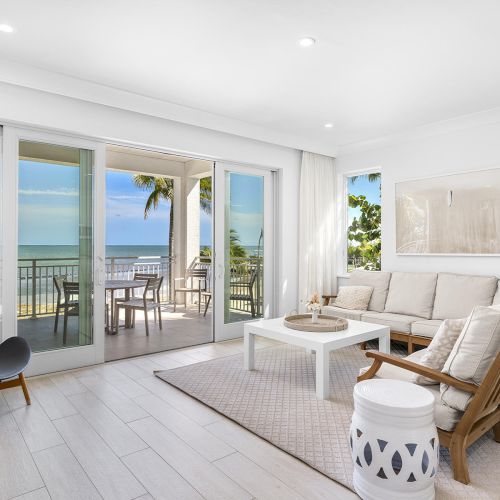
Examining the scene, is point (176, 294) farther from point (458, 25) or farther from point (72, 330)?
point (458, 25)

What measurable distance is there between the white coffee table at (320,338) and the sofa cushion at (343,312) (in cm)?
85

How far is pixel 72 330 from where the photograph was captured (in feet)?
12.9

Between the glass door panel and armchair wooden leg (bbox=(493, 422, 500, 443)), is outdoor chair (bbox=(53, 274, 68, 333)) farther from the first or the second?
armchair wooden leg (bbox=(493, 422, 500, 443))

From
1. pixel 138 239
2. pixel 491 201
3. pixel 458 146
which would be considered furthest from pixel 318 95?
pixel 138 239

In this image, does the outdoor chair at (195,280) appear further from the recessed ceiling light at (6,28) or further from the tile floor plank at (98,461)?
the recessed ceiling light at (6,28)

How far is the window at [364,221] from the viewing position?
589 centimetres

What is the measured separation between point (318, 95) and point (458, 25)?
1476 mm

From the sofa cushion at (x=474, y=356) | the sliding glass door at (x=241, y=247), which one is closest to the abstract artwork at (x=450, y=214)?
the sliding glass door at (x=241, y=247)

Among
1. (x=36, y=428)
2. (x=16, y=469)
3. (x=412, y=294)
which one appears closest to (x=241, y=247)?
(x=412, y=294)

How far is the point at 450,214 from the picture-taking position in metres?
4.81

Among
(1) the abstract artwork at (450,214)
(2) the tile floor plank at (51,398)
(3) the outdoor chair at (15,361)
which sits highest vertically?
(1) the abstract artwork at (450,214)

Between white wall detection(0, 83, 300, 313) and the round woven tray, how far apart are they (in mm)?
1622

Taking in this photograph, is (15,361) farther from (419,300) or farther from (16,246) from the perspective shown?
(419,300)

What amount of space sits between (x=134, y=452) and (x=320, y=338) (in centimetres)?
167
